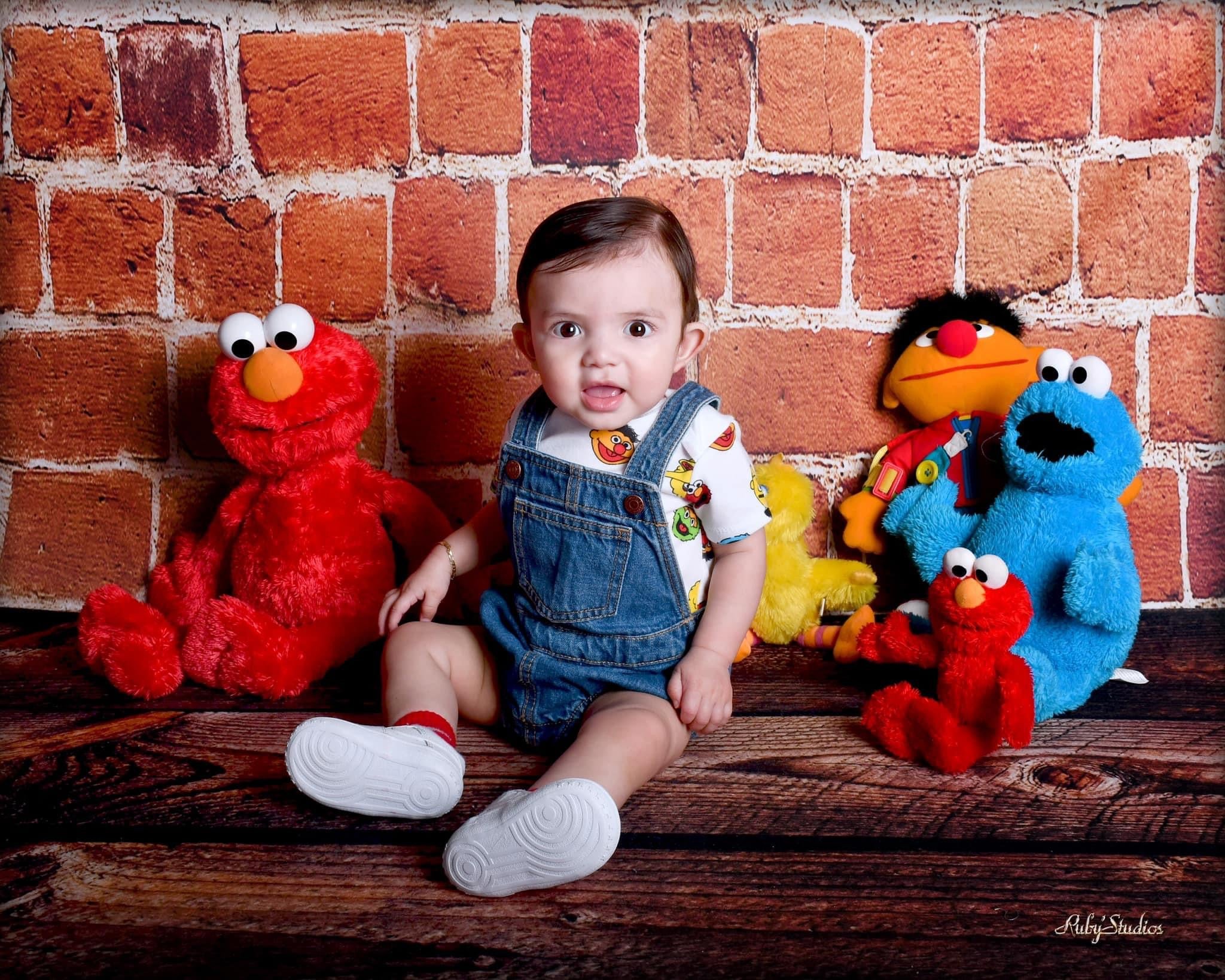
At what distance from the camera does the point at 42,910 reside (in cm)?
73

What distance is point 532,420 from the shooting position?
3.40 feet

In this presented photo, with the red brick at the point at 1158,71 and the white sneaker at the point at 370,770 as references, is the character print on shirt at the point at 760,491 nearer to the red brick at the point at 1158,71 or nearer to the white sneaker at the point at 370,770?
the white sneaker at the point at 370,770

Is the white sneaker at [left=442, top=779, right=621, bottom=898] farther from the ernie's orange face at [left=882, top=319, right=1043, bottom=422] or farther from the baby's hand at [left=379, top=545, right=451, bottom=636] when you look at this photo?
the ernie's orange face at [left=882, top=319, right=1043, bottom=422]

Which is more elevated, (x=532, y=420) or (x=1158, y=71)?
(x=1158, y=71)

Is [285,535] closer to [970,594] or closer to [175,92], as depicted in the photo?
[175,92]

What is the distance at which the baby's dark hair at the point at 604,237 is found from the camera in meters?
0.92

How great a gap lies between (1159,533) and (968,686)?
528 mm

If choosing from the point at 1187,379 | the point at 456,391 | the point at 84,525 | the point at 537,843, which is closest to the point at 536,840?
the point at 537,843

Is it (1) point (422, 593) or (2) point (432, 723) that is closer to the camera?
(2) point (432, 723)

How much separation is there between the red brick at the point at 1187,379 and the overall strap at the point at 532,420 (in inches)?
30.0

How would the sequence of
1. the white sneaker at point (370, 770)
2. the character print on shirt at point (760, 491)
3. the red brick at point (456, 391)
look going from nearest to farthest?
the white sneaker at point (370, 770) → the character print on shirt at point (760, 491) → the red brick at point (456, 391)

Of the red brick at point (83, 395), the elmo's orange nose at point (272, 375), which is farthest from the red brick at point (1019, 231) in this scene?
the red brick at point (83, 395)

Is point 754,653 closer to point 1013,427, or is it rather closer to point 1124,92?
point 1013,427

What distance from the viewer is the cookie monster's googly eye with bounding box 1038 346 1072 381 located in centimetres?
106
